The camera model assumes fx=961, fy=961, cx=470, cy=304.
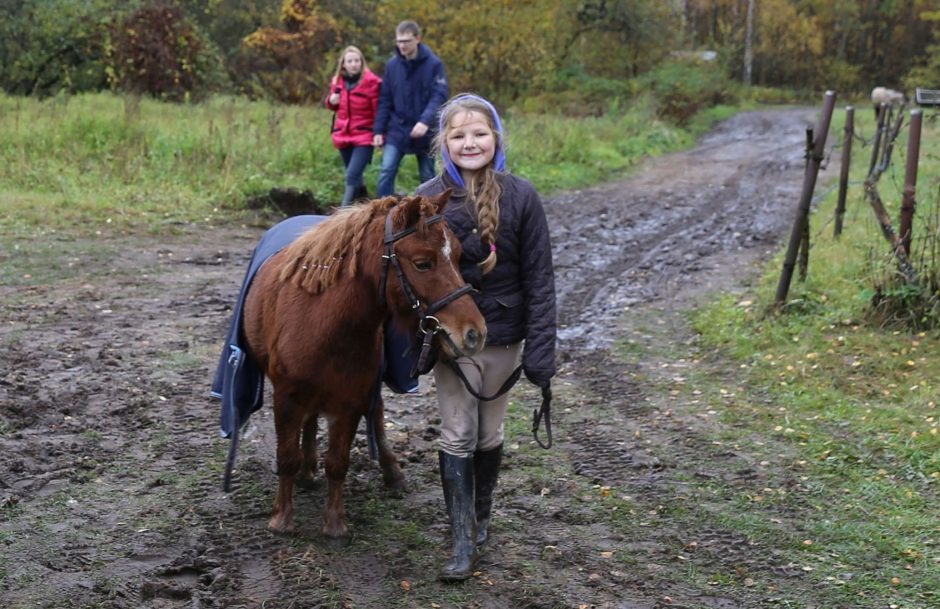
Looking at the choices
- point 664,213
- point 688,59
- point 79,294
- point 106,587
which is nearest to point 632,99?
point 688,59

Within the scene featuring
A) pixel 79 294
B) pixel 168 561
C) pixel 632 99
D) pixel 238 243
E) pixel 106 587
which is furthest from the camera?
pixel 632 99

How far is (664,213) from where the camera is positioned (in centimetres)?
1367

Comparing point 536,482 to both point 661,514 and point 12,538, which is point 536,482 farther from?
point 12,538

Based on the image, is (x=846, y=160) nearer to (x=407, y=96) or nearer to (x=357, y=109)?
(x=407, y=96)

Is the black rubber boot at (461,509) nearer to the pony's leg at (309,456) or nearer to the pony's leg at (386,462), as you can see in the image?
the pony's leg at (386,462)

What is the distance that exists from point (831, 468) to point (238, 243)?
708cm

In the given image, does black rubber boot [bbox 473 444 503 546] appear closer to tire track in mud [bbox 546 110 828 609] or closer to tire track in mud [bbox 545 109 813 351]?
tire track in mud [bbox 546 110 828 609]

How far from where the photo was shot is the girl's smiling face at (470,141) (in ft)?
12.7

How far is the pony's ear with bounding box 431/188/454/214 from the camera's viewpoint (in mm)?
3678

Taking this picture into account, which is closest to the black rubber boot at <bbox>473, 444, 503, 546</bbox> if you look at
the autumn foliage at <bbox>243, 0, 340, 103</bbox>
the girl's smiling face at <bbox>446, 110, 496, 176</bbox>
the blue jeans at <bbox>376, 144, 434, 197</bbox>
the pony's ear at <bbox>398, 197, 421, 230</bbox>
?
Result: the pony's ear at <bbox>398, 197, 421, 230</bbox>

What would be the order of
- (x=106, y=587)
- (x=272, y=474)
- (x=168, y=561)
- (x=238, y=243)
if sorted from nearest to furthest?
1. (x=106, y=587)
2. (x=168, y=561)
3. (x=272, y=474)
4. (x=238, y=243)

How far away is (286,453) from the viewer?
4.23 m

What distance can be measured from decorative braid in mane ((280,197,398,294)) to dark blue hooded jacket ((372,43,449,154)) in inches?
241

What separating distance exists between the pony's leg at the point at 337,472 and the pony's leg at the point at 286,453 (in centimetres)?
15
